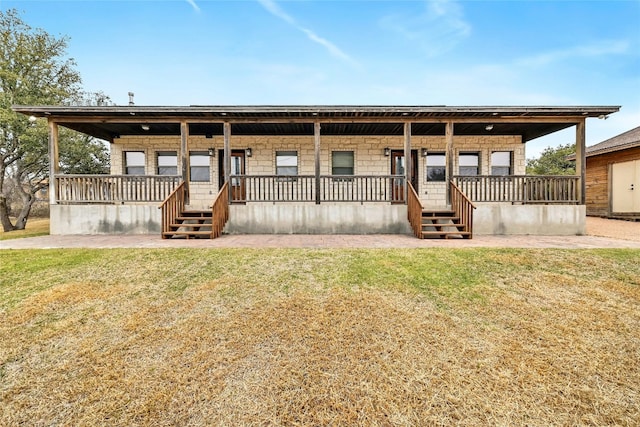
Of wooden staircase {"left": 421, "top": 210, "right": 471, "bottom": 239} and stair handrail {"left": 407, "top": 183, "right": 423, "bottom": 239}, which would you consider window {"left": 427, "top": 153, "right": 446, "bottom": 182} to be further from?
stair handrail {"left": 407, "top": 183, "right": 423, "bottom": 239}

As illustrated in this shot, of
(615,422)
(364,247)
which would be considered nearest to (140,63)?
(364,247)

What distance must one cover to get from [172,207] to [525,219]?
10046mm

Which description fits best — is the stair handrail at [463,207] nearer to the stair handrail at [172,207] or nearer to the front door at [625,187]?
the stair handrail at [172,207]

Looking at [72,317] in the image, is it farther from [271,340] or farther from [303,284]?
[303,284]

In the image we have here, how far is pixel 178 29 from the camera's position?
17922 mm

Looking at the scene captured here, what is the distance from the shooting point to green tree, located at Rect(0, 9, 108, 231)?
411 inches

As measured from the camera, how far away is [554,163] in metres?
25.3

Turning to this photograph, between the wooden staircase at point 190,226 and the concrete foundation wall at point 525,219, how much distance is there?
25.1ft

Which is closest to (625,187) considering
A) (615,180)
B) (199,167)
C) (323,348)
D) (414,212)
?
(615,180)

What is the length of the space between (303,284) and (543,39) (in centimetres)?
2480

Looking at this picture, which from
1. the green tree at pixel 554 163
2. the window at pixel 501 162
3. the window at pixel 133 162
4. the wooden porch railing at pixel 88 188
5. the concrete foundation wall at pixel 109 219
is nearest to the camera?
the concrete foundation wall at pixel 109 219

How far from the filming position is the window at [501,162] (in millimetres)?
10547

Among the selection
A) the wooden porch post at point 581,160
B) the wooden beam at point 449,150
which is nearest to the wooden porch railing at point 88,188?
the wooden beam at point 449,150

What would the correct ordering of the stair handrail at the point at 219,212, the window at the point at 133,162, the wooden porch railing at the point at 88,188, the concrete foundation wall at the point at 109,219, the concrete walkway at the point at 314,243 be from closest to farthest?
1. the concrete walkway at the point at 314,243
2. the stair handrail at the point at 219,212
3. the concrete foundation wall at the point at 109,219
4. the wooden porch railing at the point at 88,188
5. the window at the point at 133,162
